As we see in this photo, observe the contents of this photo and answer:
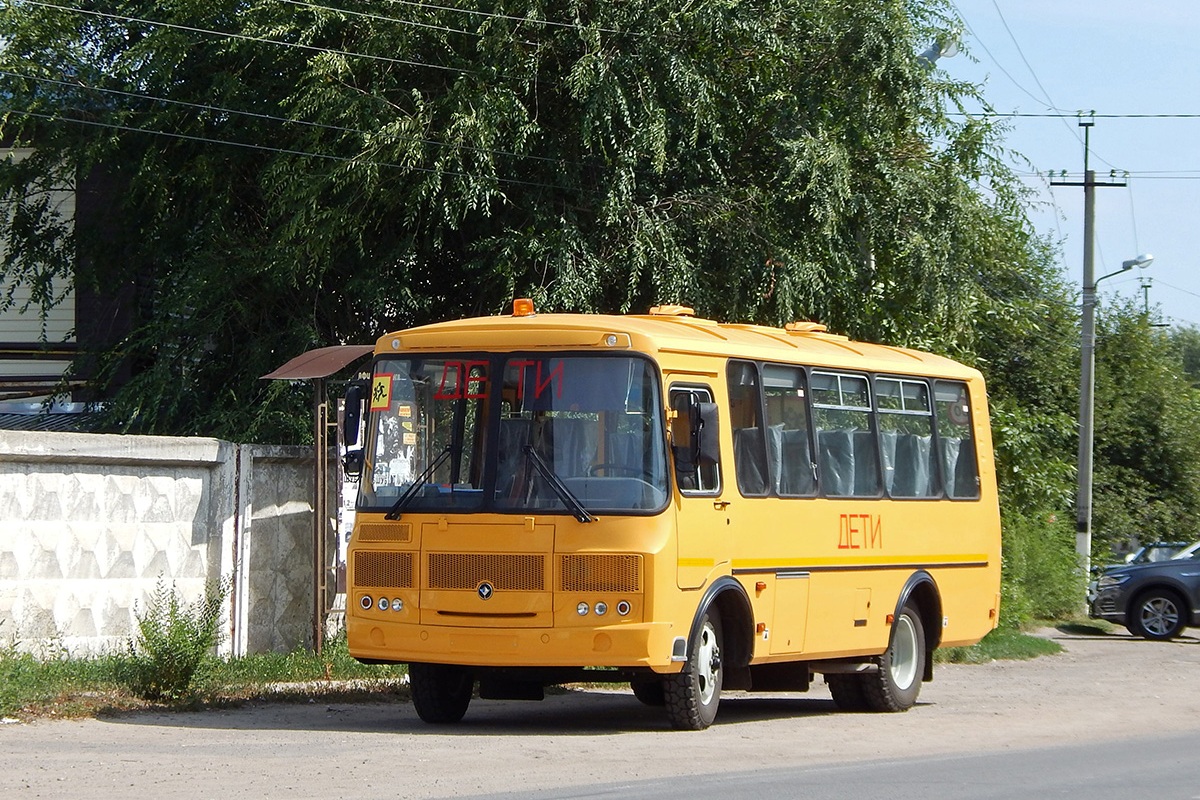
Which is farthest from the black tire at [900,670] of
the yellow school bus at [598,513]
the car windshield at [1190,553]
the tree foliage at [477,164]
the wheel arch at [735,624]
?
the car windshield at [1190,553]

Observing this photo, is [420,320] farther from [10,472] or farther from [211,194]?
[10,472]

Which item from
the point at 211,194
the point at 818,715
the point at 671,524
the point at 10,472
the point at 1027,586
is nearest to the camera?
the point at 671,524

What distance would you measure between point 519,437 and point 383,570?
1.41 meters

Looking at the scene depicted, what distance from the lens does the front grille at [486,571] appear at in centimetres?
1134

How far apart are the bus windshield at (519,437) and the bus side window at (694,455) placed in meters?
0.17

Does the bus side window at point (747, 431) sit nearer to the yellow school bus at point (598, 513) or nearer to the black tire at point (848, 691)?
the yellow school bus at point (598, 513)

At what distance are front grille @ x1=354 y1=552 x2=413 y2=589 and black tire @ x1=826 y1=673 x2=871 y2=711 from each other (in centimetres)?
466

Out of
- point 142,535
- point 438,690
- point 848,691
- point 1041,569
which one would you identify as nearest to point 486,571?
point 438,690

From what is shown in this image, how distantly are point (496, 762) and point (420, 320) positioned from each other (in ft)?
34.0

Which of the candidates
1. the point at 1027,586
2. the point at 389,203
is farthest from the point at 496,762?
the point at 1027,586

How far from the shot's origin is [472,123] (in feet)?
58.7

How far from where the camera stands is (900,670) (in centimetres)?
1493

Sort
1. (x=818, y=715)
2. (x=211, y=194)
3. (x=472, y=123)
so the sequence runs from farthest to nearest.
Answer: (x=211, y=194) < (x=472, y=123) < (x=818, y=715)

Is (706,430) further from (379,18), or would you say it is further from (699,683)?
(379,18)
